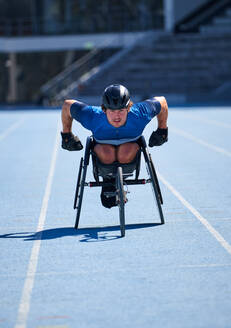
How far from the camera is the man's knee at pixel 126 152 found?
6996 mm

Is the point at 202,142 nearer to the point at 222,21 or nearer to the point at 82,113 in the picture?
the point at 82,113

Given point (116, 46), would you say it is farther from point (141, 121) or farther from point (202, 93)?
point (141, 121)

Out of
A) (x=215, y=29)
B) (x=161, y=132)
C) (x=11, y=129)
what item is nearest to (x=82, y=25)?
(x=215, y=29)

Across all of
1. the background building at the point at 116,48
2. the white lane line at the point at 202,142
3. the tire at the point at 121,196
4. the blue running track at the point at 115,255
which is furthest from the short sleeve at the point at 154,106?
the background building at the point at 116,48

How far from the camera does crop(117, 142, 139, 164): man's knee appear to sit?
6996 mm

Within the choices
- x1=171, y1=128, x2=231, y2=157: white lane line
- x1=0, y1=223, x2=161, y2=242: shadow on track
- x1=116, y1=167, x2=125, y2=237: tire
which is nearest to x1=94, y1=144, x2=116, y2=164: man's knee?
x1=116, y1=167, x2=125, y2=237: tire

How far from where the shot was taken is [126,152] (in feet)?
23.0

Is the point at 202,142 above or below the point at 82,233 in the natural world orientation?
below

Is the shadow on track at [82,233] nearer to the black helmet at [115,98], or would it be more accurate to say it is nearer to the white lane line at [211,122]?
the black helmet at [115,98]

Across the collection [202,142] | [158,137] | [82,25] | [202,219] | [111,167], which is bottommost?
[202,142]

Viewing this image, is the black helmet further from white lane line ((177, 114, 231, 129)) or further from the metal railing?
the metal railing

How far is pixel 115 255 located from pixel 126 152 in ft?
4.06

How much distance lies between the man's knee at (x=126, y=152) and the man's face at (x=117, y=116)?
239 millimetres

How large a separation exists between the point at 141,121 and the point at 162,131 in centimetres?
31
